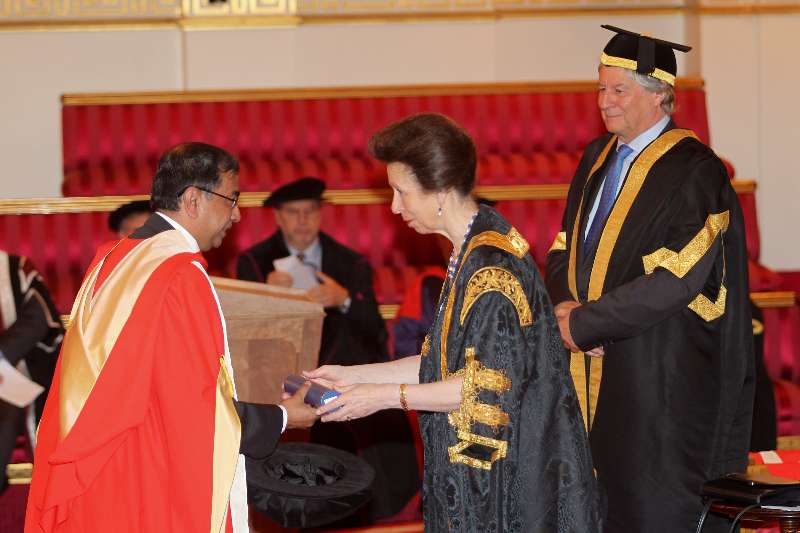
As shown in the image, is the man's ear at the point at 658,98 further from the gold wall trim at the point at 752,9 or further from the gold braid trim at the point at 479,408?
the gold wall trim at the point at 752,9

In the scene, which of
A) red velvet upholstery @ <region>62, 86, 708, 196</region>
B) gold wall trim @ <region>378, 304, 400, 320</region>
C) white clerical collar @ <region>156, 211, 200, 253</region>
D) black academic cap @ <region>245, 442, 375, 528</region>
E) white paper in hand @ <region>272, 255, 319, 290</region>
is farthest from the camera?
red velvet upholstery @ <region>62, 86, 708, 196</region>

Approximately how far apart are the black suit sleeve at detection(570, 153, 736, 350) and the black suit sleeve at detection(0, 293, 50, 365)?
9.21ft

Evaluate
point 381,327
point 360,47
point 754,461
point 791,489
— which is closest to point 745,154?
point 360,47

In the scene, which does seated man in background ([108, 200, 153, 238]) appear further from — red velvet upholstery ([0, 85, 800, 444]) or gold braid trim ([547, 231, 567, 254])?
gold braid trim ([547, 231, 567, 254])

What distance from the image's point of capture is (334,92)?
295 inches

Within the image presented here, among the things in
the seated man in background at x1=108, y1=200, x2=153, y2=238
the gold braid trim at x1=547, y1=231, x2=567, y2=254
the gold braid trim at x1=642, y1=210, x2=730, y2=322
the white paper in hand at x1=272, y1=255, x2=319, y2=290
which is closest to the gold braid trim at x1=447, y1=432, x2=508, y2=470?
the gold braid trim at x1=642, y1=210, x2=730, y2=322

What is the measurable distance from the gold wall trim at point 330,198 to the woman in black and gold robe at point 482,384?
11.8 ft

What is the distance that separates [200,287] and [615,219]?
1.49 m

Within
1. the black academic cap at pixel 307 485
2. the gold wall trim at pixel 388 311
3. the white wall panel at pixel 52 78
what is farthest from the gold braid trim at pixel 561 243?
the white wall panel at pixel 52 78

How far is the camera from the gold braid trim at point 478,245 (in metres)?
3.01

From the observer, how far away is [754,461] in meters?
4.38

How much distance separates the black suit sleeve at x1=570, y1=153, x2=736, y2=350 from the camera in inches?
147

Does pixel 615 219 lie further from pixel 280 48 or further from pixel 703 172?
pixel 280 48

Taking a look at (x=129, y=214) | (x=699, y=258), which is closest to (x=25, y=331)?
(x=129, y=214)
